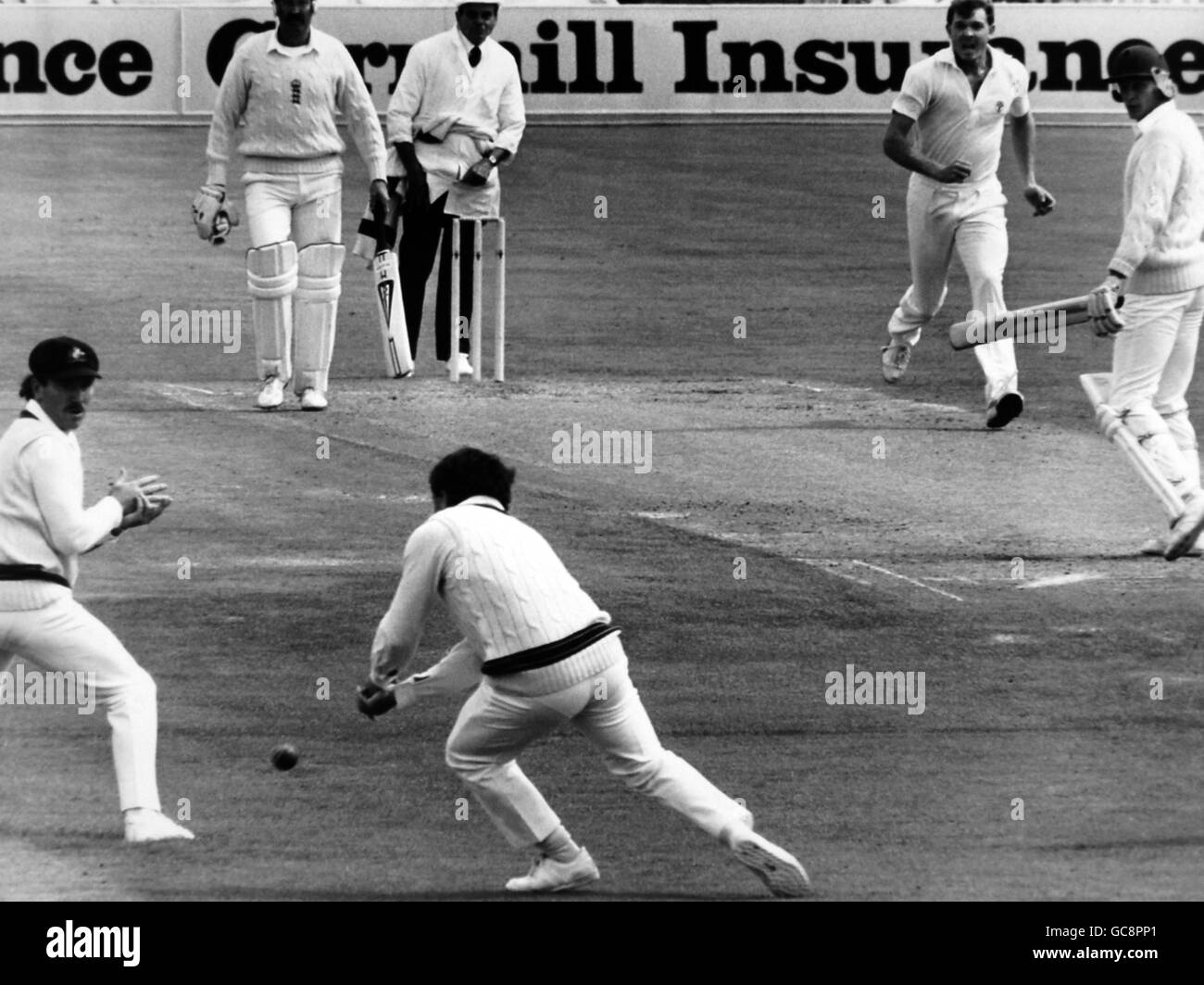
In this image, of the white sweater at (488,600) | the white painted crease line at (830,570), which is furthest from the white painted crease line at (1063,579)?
the white sweater at (488,600)

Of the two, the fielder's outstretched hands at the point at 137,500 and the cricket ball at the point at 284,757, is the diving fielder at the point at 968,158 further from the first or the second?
the fielder's outstretched hands at the point at 137,500

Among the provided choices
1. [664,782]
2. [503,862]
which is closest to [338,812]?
[503,862]

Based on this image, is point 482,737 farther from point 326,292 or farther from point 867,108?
point 867,108

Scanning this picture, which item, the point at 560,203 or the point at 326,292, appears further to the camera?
the point at 560,203

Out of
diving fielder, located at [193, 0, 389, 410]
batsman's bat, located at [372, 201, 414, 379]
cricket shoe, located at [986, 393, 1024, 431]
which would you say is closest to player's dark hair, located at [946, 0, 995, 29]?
cricket shoe, located at [986, 393, 1024, 431]

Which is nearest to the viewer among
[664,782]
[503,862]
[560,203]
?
[664,782]

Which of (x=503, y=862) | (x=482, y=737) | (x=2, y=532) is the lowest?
(x=503, y=862)
